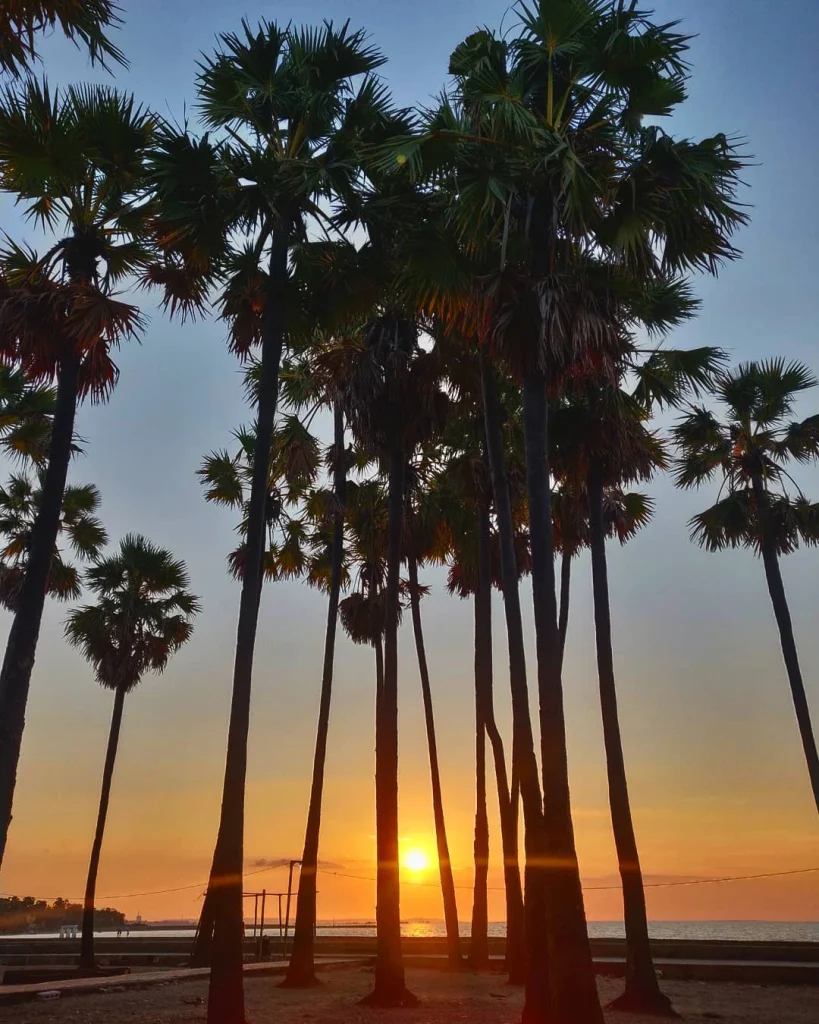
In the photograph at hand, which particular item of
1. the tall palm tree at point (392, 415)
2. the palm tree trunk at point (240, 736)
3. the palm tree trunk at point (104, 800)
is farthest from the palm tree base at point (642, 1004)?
the palm tree trunk at point (104, 800)

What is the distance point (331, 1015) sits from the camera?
492 inches

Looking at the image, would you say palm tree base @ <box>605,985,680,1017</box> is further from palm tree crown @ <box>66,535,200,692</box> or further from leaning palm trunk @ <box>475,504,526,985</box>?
palm tree crown @ <box>66,535,200,692</box>

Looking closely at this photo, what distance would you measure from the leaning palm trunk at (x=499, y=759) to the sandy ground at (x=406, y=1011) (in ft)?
2.76

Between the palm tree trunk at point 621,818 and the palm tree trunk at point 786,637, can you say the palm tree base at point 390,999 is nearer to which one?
the palm tree trunk at point 621,818

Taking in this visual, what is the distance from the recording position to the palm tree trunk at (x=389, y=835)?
13.5 m

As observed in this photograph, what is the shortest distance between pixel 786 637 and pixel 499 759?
24.2ft

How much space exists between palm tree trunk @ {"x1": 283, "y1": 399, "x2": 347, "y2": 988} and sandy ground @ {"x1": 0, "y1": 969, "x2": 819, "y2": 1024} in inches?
22.6

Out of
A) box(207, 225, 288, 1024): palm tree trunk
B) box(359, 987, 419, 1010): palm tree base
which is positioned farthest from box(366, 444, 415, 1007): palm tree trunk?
box(207, 225, 288, 1024): palm tree trunk

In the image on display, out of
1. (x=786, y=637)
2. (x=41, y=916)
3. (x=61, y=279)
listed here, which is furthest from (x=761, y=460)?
(x=41, y=916)

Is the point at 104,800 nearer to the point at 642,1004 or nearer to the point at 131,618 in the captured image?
the point at 131,618

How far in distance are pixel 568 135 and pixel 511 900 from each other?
1368 centimetres

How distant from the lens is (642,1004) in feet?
41.2

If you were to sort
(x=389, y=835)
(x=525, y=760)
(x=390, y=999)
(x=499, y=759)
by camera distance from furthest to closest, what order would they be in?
1. (x=499, y=759)
2. (x=389, y=835)
3. (x=390, y=999)
4. (x=525, y=760)

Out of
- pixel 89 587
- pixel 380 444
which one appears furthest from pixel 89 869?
pixel 380 444
